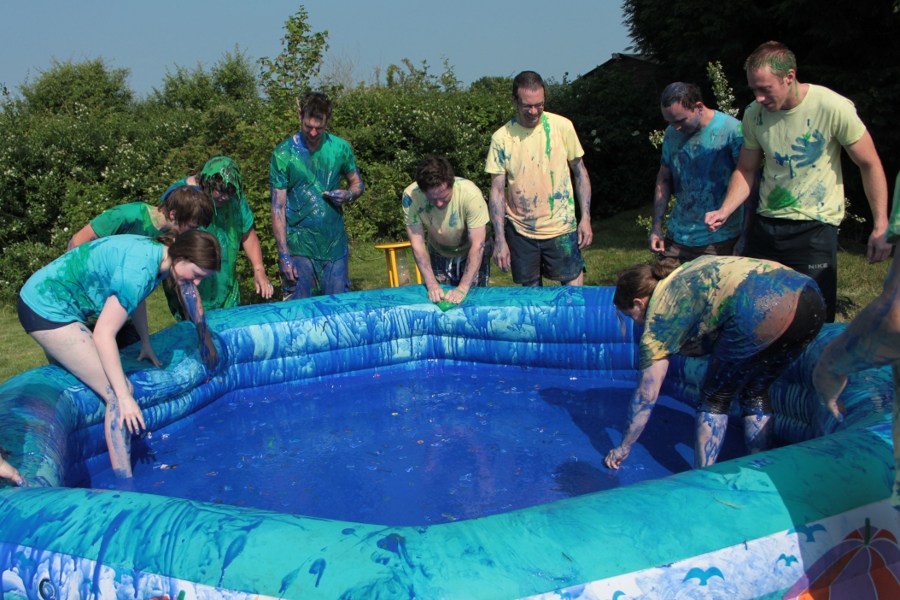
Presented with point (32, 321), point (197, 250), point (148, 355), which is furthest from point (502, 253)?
point (32, 321)

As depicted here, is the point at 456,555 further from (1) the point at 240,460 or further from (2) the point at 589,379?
(2) the point at 589,379

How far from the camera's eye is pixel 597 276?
7.37 meters

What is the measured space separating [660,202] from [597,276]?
287 cm

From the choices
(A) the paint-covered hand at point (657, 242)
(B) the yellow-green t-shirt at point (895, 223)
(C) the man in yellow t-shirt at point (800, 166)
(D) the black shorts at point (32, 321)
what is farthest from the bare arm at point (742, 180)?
(D) the black shorts at point (32, 321)

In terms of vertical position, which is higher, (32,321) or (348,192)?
(348,192)

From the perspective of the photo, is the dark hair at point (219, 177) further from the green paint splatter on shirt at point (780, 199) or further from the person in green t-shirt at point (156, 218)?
the green paint splatter on shirt at point (780, 199)

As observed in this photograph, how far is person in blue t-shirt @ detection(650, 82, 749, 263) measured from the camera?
13.2ft

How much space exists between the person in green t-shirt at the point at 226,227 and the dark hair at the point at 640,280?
2.41 m

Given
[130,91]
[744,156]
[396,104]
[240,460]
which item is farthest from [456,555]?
[130,91]

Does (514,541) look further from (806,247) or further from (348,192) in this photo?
(348,192)

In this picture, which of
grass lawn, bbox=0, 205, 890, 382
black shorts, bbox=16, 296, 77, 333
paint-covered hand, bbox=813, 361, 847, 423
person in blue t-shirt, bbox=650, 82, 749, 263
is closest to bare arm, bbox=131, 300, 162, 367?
black shorts, bbox=16, 296, 77, 333

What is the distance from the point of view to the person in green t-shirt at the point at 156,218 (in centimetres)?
392

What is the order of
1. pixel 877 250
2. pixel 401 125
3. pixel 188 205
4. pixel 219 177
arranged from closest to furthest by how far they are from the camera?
pixel 877 250, pixel 188 205, pixel 219 177, pixel 401 125

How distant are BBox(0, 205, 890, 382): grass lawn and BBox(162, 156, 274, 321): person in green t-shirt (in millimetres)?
1799
